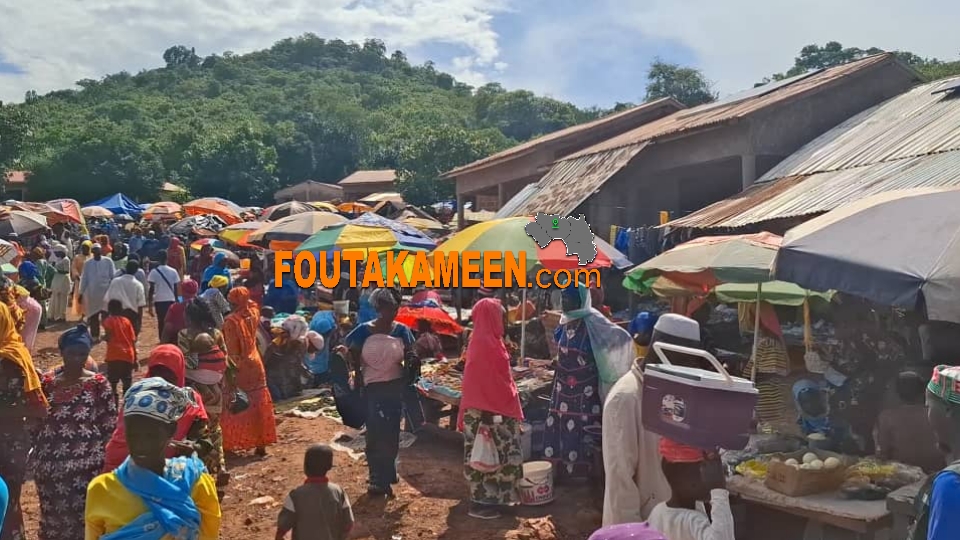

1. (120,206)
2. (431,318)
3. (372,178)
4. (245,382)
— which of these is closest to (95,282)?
(431,318)

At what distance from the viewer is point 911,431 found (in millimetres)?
4789

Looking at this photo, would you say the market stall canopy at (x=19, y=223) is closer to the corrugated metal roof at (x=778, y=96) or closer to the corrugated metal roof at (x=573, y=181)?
the corrugated metal roof at (x=573, y=181)

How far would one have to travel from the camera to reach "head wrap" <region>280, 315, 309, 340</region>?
383 inches

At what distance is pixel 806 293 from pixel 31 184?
48.5 meters

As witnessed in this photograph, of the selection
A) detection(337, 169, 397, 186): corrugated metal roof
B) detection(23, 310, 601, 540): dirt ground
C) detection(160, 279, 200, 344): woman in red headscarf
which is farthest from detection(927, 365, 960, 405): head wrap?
detection(337, 169, 397, 186): corrugated metal roof

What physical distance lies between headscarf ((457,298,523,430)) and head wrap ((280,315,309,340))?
4585 mm

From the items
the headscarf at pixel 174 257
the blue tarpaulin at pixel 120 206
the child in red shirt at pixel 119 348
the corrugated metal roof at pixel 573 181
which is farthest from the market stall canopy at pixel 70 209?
the child in red shirt at pixel 119 348

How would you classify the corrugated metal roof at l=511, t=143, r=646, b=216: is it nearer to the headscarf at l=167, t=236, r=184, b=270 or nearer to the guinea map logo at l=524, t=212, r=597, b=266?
the guinea map logo at l=524, t=212, r=597, b=266

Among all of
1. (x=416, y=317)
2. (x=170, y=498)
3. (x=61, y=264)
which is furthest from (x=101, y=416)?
(x=61, y=264)

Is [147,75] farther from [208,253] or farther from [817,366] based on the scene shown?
[817,366]

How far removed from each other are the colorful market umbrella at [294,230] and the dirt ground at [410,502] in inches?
222

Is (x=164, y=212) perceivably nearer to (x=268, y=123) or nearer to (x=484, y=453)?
(x=484, y=453)

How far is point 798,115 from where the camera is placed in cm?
1280

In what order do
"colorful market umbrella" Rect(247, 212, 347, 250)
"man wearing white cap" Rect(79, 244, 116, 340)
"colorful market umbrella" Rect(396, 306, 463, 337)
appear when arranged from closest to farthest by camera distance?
"colorful market umbrella" Rect(396, 306, 463, 337)
"man wearing white cap" Rect(79, 244, 116, 340)
"colorful market umbrella" Rect(247, 212, 347, 250)
